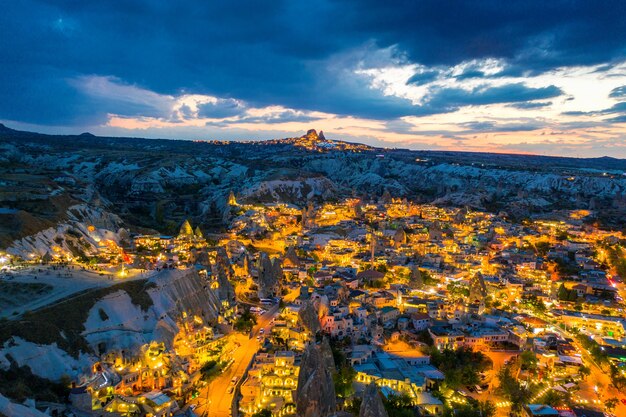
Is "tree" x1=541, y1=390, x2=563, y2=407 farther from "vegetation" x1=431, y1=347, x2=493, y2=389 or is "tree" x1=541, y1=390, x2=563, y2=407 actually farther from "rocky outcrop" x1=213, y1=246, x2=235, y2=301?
"rocky outcrop" x1=213, y1=246, x2=235, y2=301

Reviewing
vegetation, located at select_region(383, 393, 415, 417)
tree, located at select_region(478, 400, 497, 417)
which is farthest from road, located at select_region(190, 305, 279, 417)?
tree, located at select_region(478, 400, 497, 417)

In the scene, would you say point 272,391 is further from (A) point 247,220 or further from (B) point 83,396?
(A) point 247,220

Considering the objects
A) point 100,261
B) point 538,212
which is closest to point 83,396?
point 100,261

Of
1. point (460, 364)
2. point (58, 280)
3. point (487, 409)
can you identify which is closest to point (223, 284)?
point (58, 280)

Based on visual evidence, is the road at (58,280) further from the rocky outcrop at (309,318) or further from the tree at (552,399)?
the tree at (552,399)

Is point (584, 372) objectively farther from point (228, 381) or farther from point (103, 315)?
point (103, 315)
